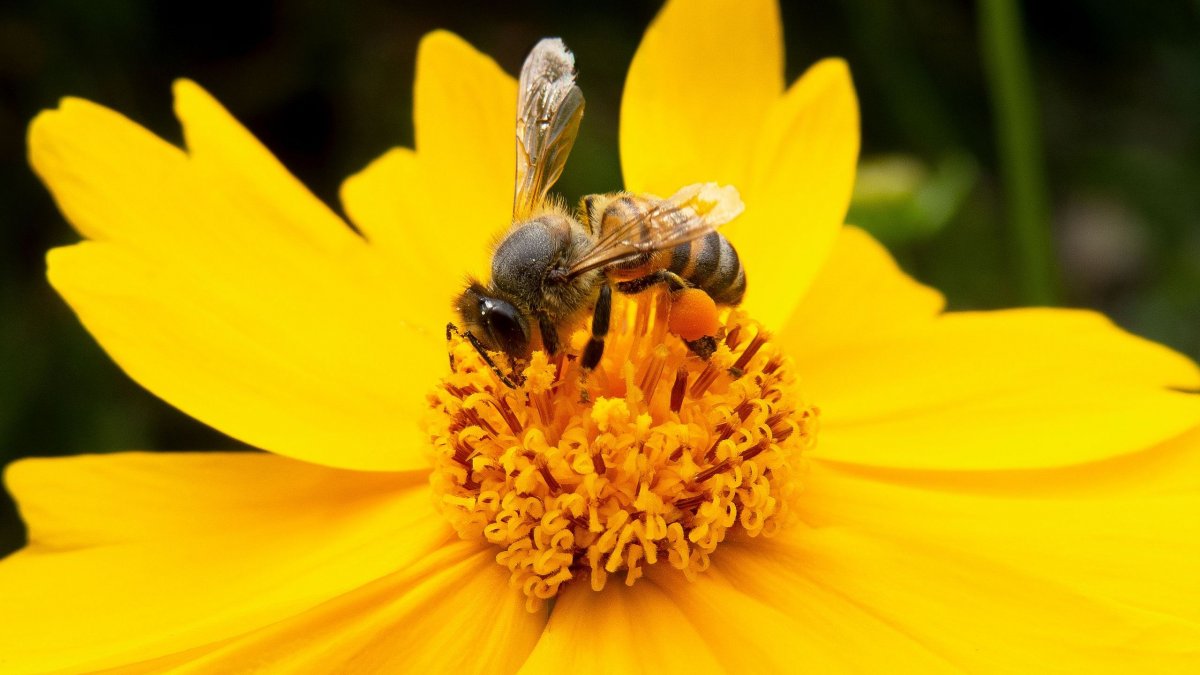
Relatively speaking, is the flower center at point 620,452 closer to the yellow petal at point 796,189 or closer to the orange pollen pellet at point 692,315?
the orange pollen pellet at point 692,315

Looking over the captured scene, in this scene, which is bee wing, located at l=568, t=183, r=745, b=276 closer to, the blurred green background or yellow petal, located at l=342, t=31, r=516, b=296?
yellow petal, located at l=342, t=31, r=516, b=296

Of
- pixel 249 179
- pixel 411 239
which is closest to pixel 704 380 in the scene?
pixel 411 239

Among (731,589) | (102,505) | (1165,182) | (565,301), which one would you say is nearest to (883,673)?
(731,589)

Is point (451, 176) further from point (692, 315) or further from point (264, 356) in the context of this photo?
point (692, 315)

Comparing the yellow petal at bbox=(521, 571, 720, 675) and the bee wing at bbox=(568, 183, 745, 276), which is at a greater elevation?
the bee wing at bbox=(568, 183, 745, 276)

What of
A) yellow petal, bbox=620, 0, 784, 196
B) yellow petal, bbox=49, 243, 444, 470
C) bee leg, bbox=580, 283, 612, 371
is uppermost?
yellow petal, bbox=620, 0, 784, 196

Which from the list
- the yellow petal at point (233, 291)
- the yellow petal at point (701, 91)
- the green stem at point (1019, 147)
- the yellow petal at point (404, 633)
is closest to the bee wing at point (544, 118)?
the yellow petal at point (701, 91)

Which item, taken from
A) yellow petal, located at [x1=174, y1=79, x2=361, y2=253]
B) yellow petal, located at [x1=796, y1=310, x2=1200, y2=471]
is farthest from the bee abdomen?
yellow petal, located at [x1=174, y1=79, x2=361, y2=253]
